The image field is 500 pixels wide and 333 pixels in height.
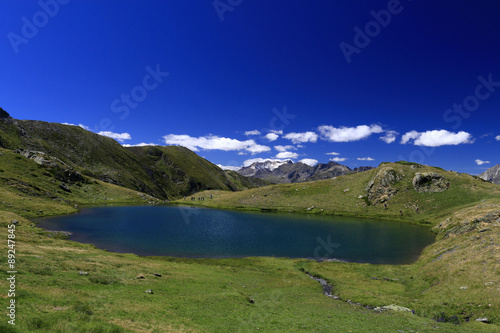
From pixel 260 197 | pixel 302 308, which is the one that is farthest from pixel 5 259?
pixel 260 197

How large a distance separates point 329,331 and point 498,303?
2328 centimetres

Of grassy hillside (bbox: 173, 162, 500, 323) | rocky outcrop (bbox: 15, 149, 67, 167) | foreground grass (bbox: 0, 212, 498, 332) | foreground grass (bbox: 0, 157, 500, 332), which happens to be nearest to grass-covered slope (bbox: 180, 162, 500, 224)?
grassy hillside (bbox: 173, 162, 500, 323)

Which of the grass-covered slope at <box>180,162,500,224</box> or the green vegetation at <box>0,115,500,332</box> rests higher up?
the grass-covered slope at <box>180,162,500,224</box>

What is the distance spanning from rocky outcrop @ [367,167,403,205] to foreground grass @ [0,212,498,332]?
126 meters

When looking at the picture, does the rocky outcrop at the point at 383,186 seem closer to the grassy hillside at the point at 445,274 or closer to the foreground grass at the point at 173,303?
the grassy hillside at the point at 445,274

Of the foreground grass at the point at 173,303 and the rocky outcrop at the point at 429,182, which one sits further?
the rocky outcrop at the point at 429,182

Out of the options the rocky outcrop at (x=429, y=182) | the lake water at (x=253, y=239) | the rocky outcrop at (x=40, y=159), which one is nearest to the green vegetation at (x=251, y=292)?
the lake water at (x=253, y=239)

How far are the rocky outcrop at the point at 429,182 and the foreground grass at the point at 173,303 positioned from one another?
450ft

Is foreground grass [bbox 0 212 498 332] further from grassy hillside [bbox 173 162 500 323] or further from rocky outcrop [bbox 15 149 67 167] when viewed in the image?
rocky outcrop [bbox 15 149 67 167]

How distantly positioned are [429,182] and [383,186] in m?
26.8

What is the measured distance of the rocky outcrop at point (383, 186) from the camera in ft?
515

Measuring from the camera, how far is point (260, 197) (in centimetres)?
19225

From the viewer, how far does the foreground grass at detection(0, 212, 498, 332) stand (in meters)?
17.5

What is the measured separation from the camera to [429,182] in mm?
154000
